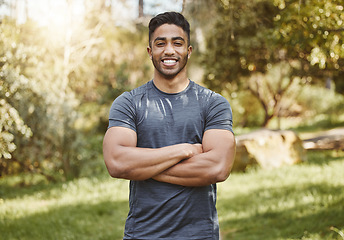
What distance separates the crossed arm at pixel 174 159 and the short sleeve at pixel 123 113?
0.11ft

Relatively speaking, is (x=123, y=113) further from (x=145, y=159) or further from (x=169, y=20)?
(x=169, y=20)

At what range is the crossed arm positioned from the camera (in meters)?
2.36

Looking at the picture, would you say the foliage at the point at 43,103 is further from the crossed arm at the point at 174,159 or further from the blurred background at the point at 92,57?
the crossed arm at the point at 174,159

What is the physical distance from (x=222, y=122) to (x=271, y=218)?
468 cm

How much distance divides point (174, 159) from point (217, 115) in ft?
1.35

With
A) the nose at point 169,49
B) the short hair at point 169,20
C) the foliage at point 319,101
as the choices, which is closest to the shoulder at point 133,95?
the nose at point 169,49

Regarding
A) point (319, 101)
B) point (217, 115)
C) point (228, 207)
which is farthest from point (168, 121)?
point (319, 101)

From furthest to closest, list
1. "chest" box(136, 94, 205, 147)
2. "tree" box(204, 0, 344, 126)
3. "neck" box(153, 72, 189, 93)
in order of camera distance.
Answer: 1. "tree" box(204, 0, 344, 126)
2. "neck" box(153, 72, 189, 93)
3. "chest" box(136, 94, 205, 147)

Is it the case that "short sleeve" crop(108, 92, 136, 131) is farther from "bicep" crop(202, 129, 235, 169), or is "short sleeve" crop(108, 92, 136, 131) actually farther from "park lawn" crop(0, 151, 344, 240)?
"park lawn" crop(0, 151, 344, 240)

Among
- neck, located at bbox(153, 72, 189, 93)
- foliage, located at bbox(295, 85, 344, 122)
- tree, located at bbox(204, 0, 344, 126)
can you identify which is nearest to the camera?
neck, located at bbox(153, 72, 189, 93)

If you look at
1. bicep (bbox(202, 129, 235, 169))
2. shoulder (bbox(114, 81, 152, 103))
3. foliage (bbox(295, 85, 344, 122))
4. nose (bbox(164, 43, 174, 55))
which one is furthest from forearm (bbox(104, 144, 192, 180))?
foliage (bbox(295, 85, 344, 122))

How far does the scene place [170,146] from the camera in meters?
2.38

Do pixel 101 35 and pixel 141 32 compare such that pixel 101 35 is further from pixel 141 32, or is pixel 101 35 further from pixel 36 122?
pixel 36 122

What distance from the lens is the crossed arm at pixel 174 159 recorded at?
7.73 feet
